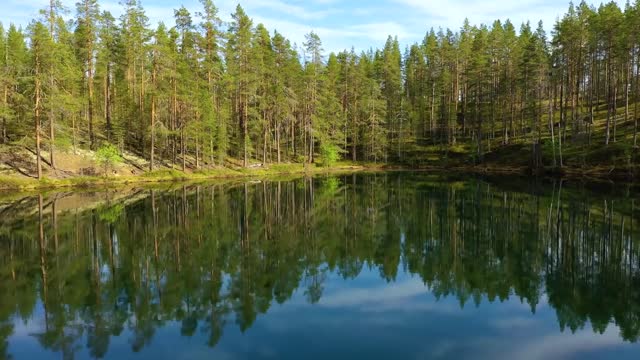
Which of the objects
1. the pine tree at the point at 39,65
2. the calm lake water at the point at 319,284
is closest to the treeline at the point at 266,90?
the pine tree at the point at 39,65

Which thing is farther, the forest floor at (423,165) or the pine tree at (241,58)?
the pine tree at (241,58)

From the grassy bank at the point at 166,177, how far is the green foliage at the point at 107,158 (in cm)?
179

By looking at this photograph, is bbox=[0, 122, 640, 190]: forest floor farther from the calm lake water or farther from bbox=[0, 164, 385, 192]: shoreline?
the calm lake water

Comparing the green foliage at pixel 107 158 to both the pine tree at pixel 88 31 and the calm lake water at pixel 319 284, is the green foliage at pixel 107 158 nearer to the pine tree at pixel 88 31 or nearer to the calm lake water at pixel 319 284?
the pine tree at pixel 88 31

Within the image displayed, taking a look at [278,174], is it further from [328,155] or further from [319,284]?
[319,284]

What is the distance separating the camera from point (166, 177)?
57500mm

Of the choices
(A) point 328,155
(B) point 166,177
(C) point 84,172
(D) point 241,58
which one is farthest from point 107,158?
(A) point 328,155

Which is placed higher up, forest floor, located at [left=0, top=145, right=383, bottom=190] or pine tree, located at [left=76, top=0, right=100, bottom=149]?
pine tree, located at [left=76, top=0, right=100, bottom=149]

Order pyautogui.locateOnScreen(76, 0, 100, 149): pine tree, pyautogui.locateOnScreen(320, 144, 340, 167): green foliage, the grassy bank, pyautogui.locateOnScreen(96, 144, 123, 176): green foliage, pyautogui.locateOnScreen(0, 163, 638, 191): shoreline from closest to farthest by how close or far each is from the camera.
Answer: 1. the grassy bank
2. pyautogui.locateOnScreen(0, 163, 638, 191): shoreline
3. pyautogui.locateOnScreen(96, 144, 123, 176): green foliage
4. pyautogui.locateOnScreen(76, 0, 100, 149): pine tree
5. pyautogui.locateOnScreen(320, 144, 340, 167): green foliage

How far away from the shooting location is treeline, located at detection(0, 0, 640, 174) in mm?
54062

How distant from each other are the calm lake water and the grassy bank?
15.4m

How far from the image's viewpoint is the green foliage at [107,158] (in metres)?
51.0

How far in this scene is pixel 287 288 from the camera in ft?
52.1

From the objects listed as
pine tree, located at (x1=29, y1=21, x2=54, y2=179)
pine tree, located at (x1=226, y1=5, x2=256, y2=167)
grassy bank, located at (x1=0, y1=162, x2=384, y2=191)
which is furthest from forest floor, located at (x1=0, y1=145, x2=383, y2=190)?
pine tree, located at (x1=226, y1=5, x2=256, y2=167)
